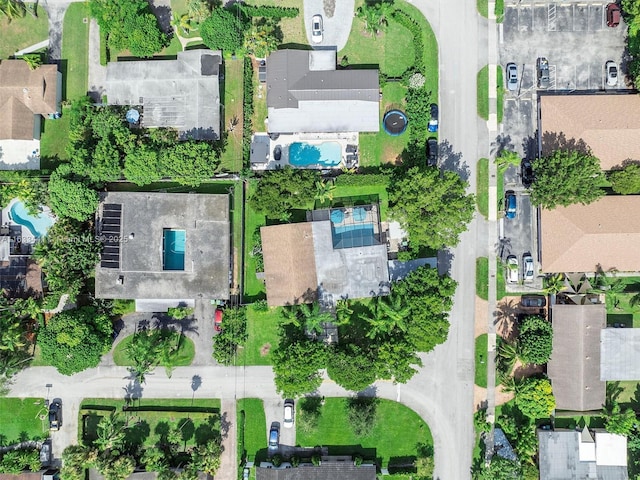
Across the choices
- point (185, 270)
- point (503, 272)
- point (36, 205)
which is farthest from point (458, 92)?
point (36, 205)

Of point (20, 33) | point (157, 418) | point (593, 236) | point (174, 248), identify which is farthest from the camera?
point (20, 33)

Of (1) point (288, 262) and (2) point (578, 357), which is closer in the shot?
(2) point (578, 357)

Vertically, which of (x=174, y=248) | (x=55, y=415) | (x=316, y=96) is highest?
(x=316, y=96)

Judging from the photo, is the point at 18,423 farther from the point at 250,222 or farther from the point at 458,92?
the point at 458,92

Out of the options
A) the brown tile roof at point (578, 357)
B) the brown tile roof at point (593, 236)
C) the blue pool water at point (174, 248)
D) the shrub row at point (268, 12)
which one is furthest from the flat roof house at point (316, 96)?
the brown tile roof at point (578, 357)

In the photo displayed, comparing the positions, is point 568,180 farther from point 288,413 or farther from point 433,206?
point 288,413

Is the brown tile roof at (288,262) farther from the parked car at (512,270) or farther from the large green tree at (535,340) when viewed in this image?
the large green tree at (535,340)

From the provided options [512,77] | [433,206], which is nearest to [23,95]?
[433,206]
